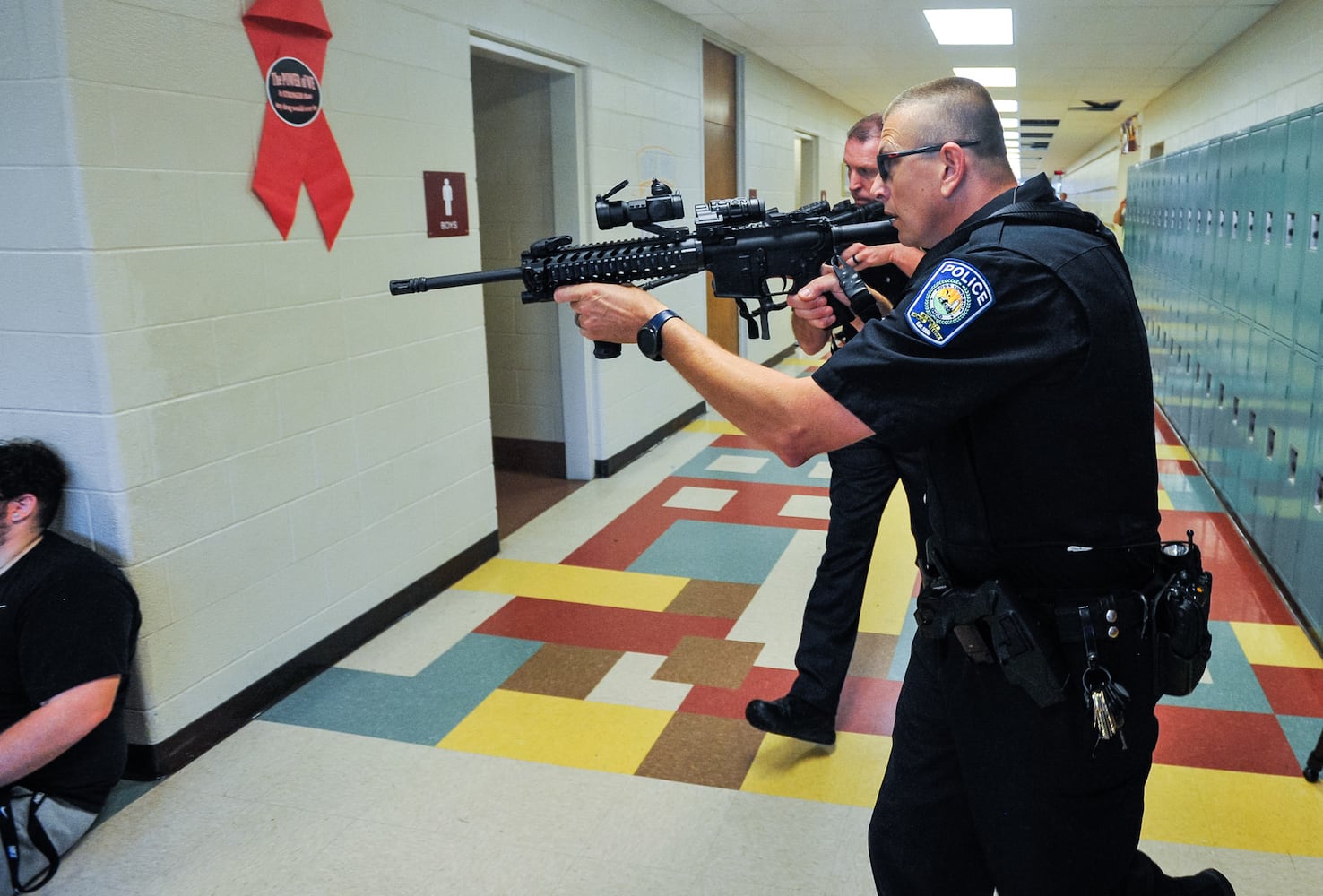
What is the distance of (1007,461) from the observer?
1.41 m

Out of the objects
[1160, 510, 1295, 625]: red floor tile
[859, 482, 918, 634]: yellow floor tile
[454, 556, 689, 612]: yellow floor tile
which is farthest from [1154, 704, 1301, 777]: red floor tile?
[454, 556, 689, 612]: yellow floor tile

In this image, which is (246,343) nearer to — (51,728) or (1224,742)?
(51,728)

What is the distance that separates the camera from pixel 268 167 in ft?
9.50

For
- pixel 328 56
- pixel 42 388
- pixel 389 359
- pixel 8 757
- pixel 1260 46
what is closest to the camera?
pixel 8 757

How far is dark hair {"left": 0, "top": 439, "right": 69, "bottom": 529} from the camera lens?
7.69 ft

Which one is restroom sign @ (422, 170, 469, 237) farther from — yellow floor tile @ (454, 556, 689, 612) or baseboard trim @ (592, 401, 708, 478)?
baseboard trim @ (592, 401, 708, 478)

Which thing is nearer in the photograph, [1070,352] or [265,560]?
[1070,352]

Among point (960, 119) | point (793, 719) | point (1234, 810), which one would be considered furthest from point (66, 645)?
point (1234, 810)

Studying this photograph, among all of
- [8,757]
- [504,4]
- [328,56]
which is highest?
[504,4]

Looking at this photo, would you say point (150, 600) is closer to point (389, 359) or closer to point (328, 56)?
point (389, 359)

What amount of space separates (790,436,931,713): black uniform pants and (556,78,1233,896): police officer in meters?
0.99

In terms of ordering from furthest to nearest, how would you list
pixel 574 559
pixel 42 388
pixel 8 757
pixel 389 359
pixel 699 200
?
pixel 699 200
pixel 574 559
pixel 389 359
pixel 42 388
pixel 8 757

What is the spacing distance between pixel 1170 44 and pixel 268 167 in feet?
21.8

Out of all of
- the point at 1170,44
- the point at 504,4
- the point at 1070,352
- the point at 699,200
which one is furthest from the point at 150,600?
the point at 1170,44
